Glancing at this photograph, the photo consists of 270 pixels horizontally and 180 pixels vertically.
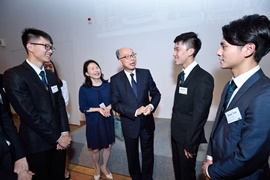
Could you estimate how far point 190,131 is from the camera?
130 centimetres

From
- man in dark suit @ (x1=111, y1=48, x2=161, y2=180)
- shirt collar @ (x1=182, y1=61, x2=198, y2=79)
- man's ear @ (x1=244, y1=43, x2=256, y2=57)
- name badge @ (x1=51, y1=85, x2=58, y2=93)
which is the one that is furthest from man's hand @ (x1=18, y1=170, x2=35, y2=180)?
man's ear @ (x1=244, y1=43, x2=256, y2=57)

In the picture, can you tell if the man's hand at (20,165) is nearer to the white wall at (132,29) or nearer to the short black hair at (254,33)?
the short black hair at (254,33)

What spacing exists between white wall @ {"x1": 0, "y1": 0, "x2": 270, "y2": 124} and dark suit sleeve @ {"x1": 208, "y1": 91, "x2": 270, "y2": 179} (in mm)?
2137

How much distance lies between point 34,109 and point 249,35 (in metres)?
1.52

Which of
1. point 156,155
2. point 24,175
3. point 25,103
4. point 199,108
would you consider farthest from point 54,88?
point 156,155

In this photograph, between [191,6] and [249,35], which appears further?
[191,6]

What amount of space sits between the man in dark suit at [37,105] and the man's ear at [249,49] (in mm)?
1451

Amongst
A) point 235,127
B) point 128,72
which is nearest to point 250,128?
point 235,127

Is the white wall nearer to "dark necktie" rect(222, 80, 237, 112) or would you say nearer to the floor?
the floor

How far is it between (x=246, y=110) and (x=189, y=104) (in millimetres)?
564

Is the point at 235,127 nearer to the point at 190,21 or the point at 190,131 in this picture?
the point at 190,131

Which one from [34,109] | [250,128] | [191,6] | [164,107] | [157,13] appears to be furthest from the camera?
[164,107]

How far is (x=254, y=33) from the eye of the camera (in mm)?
836

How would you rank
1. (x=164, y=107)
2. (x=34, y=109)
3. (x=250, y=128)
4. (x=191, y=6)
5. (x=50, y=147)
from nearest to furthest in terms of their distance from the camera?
1. (x=250, y=128)
2. (x=34, y=109)
3. (x=50, y=147)
4. (x=191, y=6)
5. (x=164, y=107)
